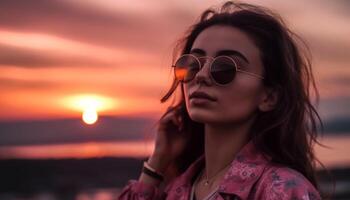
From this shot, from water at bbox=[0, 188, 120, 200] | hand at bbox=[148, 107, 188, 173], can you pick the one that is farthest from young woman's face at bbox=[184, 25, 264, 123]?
water at bbox=[0, 188, 120, 200]

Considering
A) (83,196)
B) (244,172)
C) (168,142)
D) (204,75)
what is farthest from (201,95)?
(83,196)

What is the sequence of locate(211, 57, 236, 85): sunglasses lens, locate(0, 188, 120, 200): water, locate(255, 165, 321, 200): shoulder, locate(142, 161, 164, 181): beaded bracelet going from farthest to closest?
locate(0, 188, 120, 200): water
locate(142, 161, 164, 181): beaded bracelet
locate(211, 57, 236, 85): sunglasses lens
locate(255, 165, 321, 200): shoulder

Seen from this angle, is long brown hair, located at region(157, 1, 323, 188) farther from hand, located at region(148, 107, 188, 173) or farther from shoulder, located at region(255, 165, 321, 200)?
hand, located at region(148, 107, 188, 173)

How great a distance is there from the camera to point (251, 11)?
142cm

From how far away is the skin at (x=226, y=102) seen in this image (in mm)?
1306

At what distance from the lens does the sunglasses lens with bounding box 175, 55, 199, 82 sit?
1.36 meters

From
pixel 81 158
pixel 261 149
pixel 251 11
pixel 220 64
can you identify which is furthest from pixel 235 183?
pixel 81 158

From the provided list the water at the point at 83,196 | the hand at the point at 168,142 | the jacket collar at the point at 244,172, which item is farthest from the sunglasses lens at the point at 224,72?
the water at the point at 83,196

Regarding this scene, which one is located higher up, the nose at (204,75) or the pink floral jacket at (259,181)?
the nose at (204,75)

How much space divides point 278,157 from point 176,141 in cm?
35

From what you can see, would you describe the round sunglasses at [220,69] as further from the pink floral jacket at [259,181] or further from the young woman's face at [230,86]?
the pink floral jacket at [259,181]

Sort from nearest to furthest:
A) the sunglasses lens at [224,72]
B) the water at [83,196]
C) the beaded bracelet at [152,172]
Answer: the sunglasses lens at [224,72] < the beaded bracelet at [152,172] < the water at [83,196]

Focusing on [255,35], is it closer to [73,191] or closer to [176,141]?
[176,141]

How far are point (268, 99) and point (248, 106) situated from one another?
6cm
